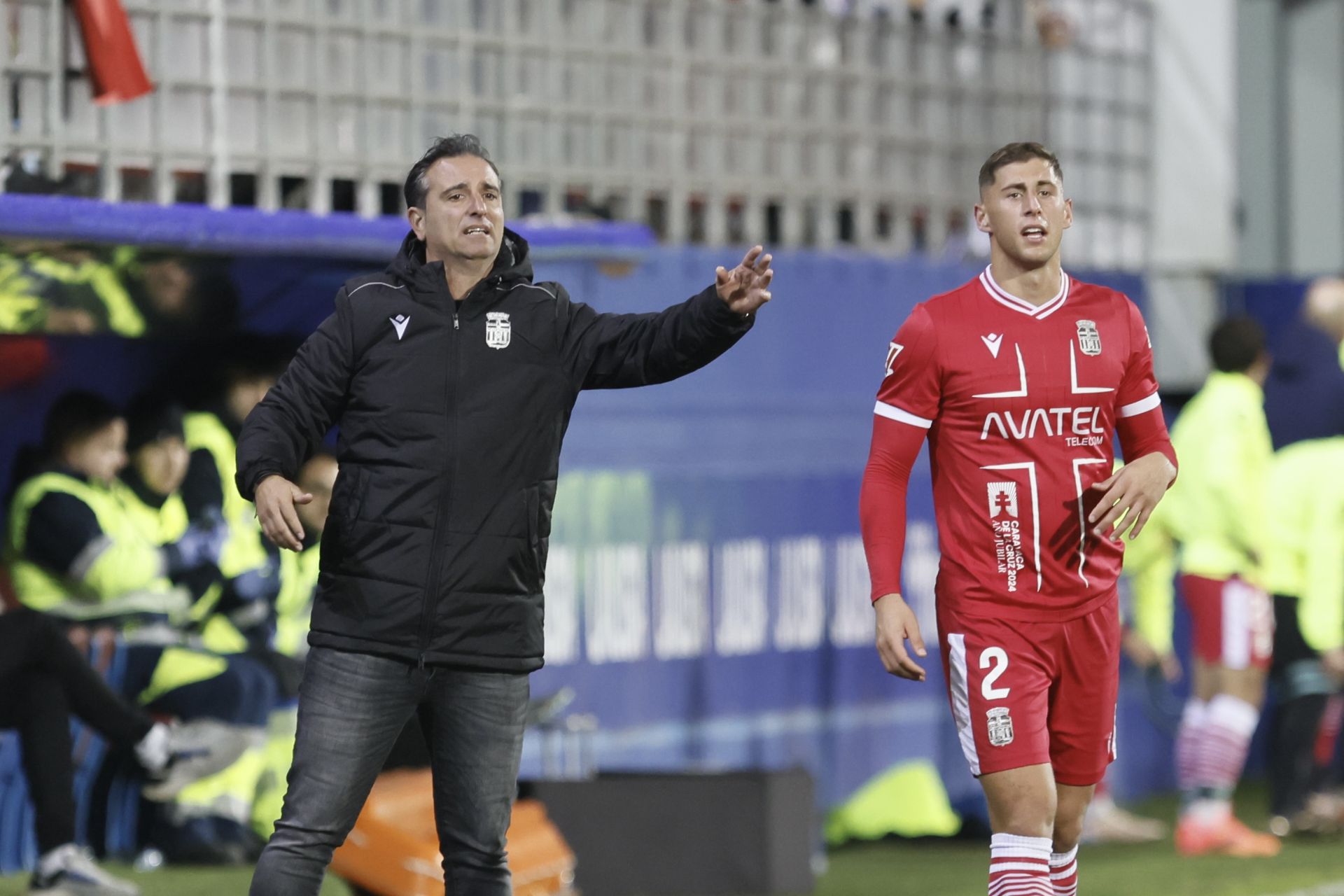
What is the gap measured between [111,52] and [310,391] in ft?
9.75

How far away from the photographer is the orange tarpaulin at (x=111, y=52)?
722 centimetres

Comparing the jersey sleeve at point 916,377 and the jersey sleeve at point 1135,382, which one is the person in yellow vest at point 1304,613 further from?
the jersey sleeve at point 916,377

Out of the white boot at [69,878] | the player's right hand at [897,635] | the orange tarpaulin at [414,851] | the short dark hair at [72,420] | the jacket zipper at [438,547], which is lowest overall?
the white boot at [69,878]

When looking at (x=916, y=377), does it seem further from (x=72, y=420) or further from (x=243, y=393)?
(x=72, y=420)

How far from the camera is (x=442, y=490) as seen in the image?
4.73 meters

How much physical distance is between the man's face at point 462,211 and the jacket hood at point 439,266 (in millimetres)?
37

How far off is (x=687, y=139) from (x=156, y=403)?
8.79 feet

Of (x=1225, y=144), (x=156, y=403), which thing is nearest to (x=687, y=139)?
(x=156, y=403)

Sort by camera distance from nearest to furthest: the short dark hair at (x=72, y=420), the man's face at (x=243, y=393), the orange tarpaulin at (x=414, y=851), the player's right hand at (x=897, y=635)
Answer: the player's right hand at (x=897, y=635), the orange tarpaulin at (x=414, y=851), the short dark hair at (x=72, y=420), the man's face at (x=243, y=393)

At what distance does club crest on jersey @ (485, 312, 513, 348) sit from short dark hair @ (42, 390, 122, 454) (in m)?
3.45

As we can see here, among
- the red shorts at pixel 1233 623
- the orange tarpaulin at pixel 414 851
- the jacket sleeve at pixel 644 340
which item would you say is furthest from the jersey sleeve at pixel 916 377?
the red shorts at pixel 1233 623

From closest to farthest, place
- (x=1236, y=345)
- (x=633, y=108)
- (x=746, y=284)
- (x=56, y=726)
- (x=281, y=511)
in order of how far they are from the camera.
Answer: (x=281, y=511) < (x=746, y=284) < (x=56, y=726) < (x=633, y=108) < (x=1236, y=345)

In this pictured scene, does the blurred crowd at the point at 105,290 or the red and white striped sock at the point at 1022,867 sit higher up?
the blurred crowd at the point at 105,290

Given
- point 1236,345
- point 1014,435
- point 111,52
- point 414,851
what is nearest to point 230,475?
point 111,52
